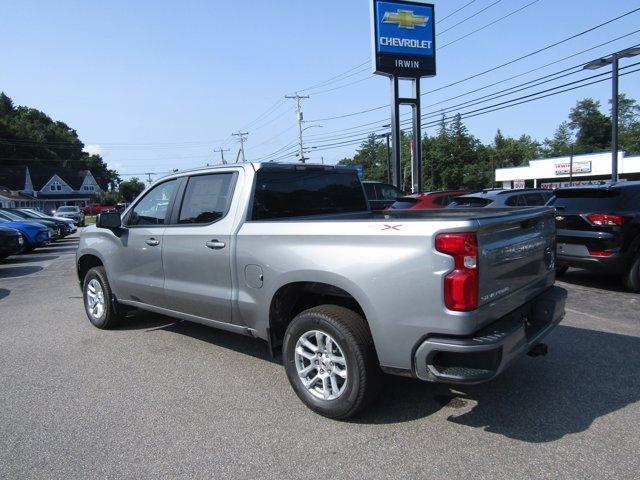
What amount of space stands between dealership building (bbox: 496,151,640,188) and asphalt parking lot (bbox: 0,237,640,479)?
54.9 metres

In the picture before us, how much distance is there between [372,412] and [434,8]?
23.0 metres

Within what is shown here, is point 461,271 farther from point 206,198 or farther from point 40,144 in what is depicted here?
point 40,144

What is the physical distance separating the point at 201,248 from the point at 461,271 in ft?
8.40

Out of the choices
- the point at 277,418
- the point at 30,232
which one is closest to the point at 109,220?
the point at 277,418

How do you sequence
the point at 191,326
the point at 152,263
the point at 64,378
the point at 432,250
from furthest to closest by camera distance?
the point at 191,326 → the point at 152,263 → the point at 64,378 → the point at 432,250

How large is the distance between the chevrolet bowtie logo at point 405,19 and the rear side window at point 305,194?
19.1m

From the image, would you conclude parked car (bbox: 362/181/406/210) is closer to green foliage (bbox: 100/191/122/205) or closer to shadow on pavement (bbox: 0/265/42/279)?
shadow on pavement (bbox: 0/265/42/279)

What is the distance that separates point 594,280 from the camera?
8961 mm

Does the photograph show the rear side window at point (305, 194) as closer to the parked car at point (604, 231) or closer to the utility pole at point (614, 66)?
the parked car at point (604, 231)

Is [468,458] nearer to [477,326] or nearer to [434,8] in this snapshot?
[477,326]

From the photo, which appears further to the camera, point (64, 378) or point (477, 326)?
point (64, 378)

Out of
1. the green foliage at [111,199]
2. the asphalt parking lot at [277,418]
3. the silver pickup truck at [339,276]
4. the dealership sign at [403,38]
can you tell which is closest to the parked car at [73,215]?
the dealership sign at [403,38]

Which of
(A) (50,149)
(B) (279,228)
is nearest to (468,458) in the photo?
(B) (279,228)

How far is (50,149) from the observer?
116562mm
